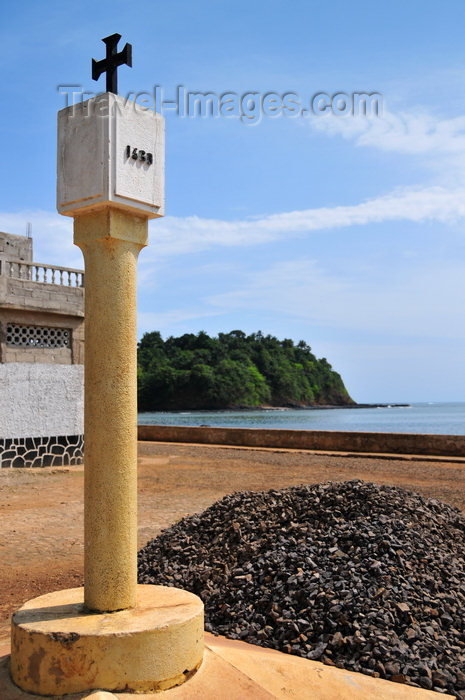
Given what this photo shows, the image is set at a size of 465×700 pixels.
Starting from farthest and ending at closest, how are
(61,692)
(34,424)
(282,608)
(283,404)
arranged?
(283,404), (34,424), (282,608), (61,692)

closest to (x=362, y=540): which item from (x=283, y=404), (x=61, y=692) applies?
(x=61, y=692)

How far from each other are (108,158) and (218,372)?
284 feet

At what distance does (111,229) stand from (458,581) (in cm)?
392

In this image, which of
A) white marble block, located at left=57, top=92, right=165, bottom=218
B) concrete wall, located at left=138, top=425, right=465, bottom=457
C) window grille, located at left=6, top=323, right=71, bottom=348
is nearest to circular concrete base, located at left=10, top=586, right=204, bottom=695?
white marble block, located at left=57, top=92, right=165, bottom=218

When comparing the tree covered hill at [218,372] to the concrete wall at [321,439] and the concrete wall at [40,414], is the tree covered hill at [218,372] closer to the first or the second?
the concrete wall at [321,439]

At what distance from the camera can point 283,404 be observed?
105 m

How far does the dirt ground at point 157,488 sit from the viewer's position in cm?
633

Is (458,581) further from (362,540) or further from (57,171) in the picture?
(57,171)

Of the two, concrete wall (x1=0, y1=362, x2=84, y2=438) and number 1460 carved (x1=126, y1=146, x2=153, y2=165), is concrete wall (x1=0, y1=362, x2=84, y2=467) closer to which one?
concrete wall (x1=0, y1=362, x2=84, y2=438)

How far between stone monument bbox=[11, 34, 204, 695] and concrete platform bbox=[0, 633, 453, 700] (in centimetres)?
8

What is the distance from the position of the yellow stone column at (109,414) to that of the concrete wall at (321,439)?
15.6 meters

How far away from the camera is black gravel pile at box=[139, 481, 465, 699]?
13.4ft

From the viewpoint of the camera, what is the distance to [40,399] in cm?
1360

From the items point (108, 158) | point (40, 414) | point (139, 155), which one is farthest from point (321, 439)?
point (108, 158)
